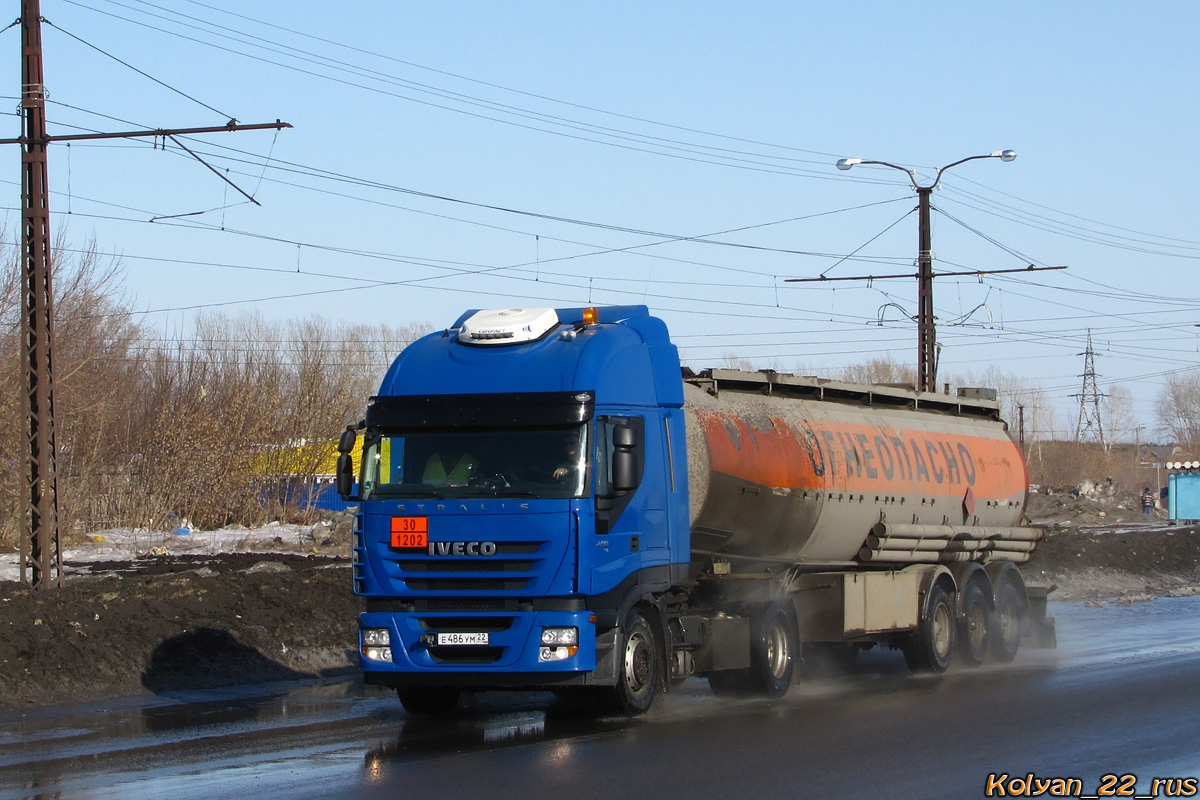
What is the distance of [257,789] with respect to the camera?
9211 millimetres

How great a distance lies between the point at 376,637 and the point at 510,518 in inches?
63.3

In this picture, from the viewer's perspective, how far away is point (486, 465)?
11.6 meters

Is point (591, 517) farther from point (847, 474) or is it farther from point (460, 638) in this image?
point (847, 474)

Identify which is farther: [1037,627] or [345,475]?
[1037,627]

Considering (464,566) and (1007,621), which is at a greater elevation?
(464,566)

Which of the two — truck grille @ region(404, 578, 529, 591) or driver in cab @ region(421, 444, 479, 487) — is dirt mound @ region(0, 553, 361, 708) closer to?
truck grille @ region(404, 578, 529, 591)

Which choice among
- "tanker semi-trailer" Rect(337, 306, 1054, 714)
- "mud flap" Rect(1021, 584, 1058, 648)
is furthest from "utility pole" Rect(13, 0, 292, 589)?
"mud flap" Rect(1021, 584, 1058, 648)

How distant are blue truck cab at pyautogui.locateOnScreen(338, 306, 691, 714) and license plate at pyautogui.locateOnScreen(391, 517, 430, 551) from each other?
0.04ft

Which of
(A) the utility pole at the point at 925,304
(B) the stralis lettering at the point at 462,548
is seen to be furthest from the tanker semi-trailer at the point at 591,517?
(A) the utility pole at the point at 925,304

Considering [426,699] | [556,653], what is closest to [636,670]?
[556,653]

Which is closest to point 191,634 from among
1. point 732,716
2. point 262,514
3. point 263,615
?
point 263,615

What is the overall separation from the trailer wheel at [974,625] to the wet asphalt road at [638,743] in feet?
7.30

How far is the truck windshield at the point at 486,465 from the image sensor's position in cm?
1151

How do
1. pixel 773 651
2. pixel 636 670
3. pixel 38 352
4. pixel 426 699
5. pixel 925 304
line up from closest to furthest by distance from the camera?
pixel 636 670, pixel 426 699, pixel 773 651, pixel 38 352, pixel 925 304
